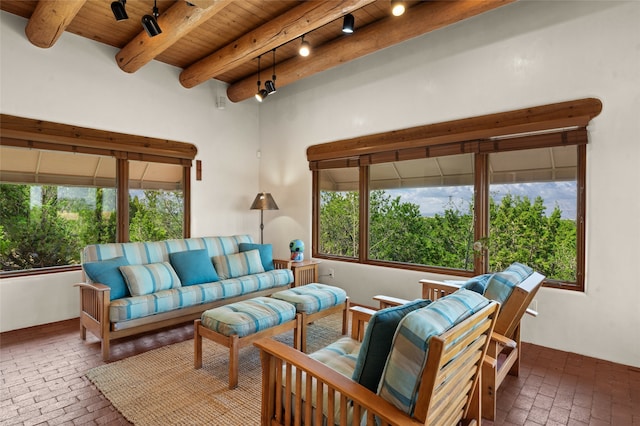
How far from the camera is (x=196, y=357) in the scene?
2.75m

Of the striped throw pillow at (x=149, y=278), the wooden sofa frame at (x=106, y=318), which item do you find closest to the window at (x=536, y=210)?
the wooden sofa frame at (x=106, y=318)

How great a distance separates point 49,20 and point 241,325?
11.1 feet

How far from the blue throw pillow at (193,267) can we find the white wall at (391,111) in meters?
1.31

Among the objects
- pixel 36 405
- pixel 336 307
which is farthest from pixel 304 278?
pixel 36 405

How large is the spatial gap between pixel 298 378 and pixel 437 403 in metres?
0.59

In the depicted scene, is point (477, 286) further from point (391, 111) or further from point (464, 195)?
point (391, 111)

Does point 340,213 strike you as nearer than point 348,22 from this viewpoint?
No

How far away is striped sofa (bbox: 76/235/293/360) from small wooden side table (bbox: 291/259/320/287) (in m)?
0.15

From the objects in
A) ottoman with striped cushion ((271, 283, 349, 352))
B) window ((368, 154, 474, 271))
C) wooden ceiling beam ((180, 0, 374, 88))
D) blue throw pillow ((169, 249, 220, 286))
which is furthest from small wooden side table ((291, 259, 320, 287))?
wooden ceiling beam ((180, 0, 374, 88))

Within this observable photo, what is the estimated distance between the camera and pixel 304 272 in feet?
15.3

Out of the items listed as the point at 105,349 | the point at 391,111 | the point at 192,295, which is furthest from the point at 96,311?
the point at 391,111

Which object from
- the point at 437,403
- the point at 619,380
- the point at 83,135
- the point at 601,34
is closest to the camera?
the point at 437,403

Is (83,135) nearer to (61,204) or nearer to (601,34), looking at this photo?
(61,204)

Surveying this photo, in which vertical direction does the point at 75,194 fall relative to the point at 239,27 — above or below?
below
